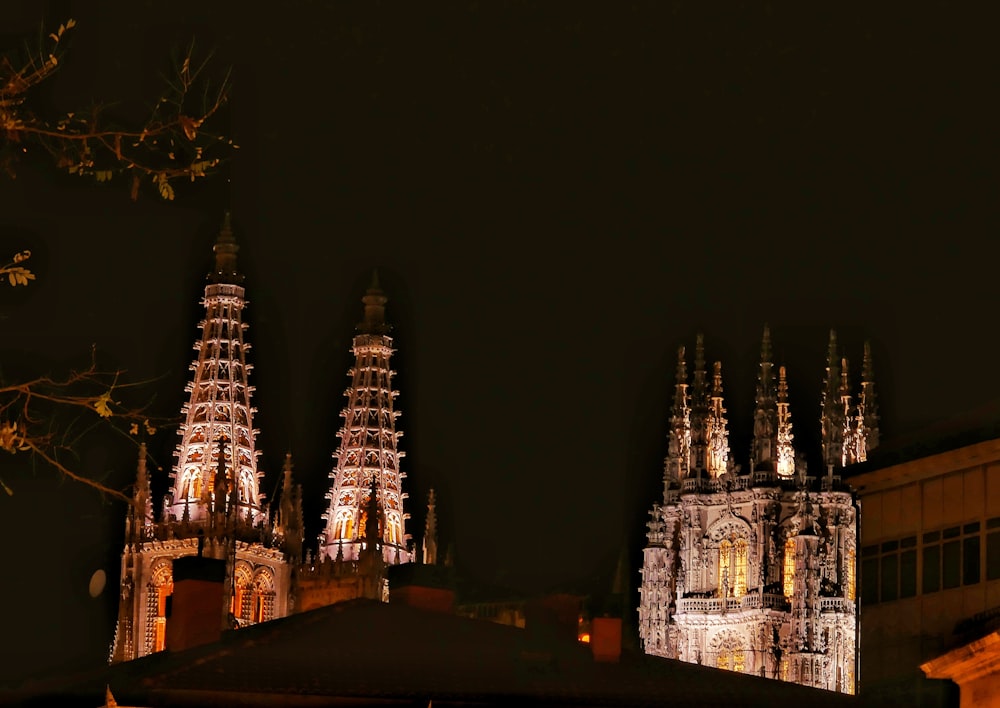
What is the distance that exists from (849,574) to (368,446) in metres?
24.1

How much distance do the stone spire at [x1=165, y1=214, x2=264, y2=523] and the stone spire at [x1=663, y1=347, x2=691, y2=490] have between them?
18959 mm

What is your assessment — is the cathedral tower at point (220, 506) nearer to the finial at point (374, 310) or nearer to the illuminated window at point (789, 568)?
the finial at point (374, 310)

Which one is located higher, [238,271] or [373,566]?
[238,271]

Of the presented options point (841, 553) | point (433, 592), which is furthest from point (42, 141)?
point (841, 553)

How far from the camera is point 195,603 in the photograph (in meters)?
56.6

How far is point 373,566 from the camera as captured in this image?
117062 millimetres

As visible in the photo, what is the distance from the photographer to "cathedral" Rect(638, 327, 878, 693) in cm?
11231

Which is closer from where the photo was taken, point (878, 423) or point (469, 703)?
point (469, 703)

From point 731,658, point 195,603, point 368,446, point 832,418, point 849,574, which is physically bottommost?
point 195,603

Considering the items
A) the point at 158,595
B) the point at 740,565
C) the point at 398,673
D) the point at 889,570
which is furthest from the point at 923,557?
the point at 158,595

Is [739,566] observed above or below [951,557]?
above

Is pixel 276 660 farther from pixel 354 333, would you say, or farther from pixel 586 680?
pixel 354 333

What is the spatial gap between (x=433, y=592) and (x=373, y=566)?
57.1 m

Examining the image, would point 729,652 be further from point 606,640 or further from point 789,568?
point 606,640
